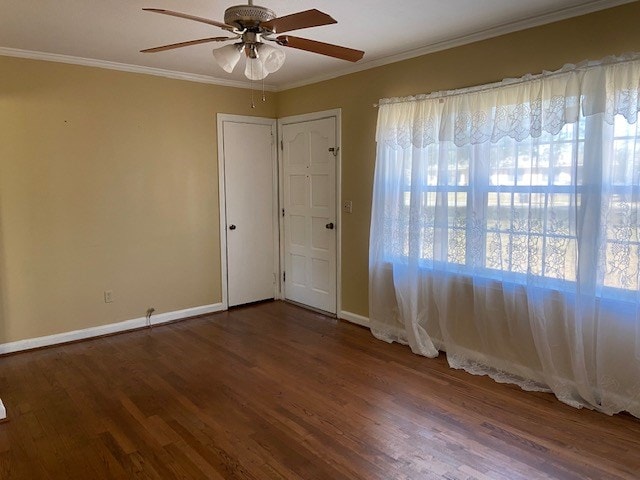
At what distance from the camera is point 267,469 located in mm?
2236

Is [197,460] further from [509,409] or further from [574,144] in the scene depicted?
[574,144]

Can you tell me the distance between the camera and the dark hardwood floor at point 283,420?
2.26 metres

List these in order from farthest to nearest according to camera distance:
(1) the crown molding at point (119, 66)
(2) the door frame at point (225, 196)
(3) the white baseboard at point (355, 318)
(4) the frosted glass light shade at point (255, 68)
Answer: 1. (2) the door frame at point (225, 196)
2. (3) the white baseboard at point (355, 318)
3. (1) the crown molding at point (119, 66)
4. (4) the frosted glass light shade at point (255, 68)

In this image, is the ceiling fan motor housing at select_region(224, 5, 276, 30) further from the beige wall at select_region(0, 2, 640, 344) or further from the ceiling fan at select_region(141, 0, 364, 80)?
the beige wall at select_region(0, 2, 640, 344)

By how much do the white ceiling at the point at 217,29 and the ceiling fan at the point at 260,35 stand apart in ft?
1.70

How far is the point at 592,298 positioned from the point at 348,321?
2.35 metres

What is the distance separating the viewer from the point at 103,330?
165 inches

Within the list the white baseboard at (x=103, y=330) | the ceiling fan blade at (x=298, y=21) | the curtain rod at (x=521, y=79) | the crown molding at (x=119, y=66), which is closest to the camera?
the ceiling fan blade at (x=298, y=21)

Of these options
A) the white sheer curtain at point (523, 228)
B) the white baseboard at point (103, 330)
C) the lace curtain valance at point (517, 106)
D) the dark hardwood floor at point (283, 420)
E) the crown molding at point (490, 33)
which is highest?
the crown molding at point (490, 33)

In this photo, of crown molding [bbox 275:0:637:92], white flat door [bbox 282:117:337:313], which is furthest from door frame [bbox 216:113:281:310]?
crown molding [bbox 275:0:637:92]

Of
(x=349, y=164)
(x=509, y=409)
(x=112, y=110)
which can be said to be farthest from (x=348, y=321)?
(x=112, y=110)

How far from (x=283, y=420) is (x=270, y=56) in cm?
205

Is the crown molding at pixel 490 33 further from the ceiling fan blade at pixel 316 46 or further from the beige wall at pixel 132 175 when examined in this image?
the ceiling fan blade at pixel 316 46

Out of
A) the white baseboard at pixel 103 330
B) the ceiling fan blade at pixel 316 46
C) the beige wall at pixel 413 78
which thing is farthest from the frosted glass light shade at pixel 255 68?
the white baseboard at pixel 103 330
